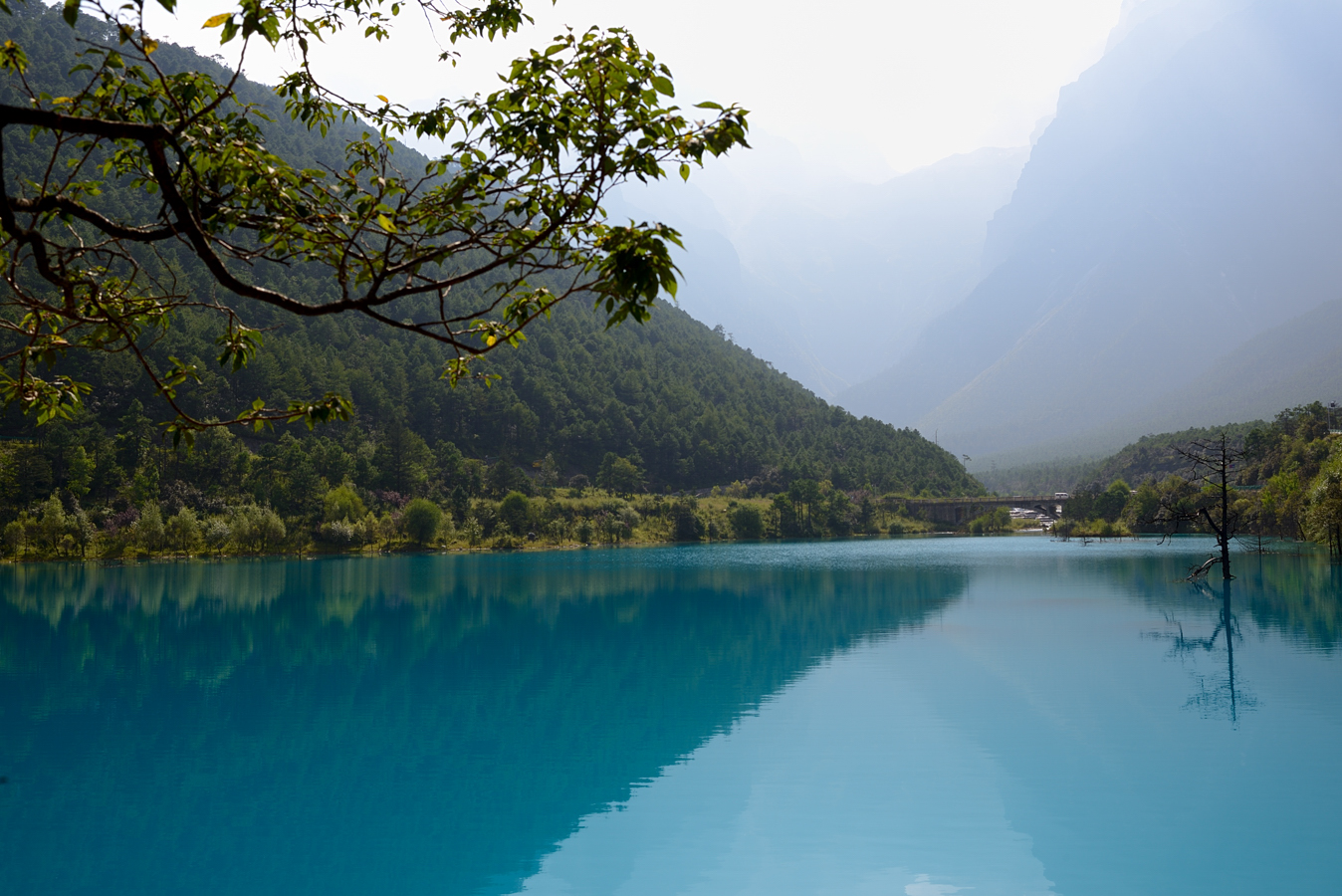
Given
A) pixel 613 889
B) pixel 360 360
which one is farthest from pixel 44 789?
pixel 360 360

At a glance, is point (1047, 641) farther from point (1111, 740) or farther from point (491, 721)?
point (491, 721)

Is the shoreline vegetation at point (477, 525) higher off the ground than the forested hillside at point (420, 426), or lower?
lower

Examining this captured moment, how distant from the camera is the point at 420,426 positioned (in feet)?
425

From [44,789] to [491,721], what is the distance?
7.83m

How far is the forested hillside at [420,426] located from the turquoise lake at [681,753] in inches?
1514

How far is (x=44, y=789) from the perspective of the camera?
45.9 ft

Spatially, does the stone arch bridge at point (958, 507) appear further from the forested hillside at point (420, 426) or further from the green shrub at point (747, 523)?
the green shrub at point (747, 523)

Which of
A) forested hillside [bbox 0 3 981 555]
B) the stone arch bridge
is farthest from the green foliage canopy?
the stone arch bridge

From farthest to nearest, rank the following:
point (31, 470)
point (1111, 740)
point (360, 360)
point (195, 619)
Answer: point (360, 360), point (31, 470), point (195, 619), point (1111, 740)

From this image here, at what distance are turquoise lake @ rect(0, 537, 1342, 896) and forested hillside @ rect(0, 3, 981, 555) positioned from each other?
38463 millimetres

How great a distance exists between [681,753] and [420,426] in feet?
393

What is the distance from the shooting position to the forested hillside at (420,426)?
82312mm

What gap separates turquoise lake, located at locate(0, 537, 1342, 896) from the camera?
443 inches

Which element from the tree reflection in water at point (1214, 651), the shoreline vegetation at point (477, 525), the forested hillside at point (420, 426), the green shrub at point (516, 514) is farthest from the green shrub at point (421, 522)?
the tree reflection in water at point (1214, 651)
